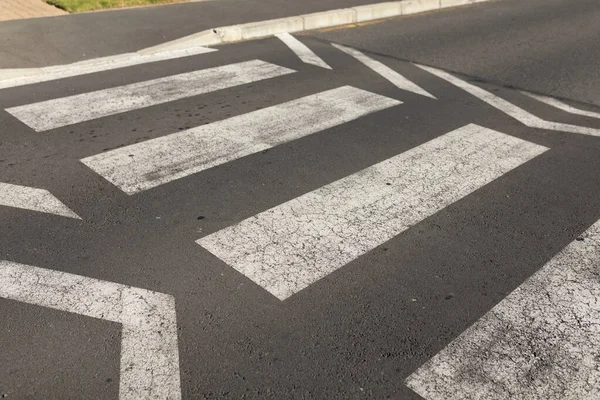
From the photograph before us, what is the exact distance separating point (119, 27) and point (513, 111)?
5.98m

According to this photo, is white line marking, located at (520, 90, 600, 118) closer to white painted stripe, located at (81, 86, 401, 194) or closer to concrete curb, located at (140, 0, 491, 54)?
white painted stripe, located at (81, 86, 401, 194)

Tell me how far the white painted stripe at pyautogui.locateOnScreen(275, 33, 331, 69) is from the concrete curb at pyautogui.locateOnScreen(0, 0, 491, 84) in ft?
1.07

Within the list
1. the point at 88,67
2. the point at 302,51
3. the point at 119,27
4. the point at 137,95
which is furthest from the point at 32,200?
the point at 119,27

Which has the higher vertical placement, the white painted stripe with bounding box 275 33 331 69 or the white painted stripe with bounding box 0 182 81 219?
the white painted stripe with bounding box 0 182 81 219

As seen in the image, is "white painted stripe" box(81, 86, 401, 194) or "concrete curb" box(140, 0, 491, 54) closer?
"white painted stripe" box(81, 86, 401, 194)

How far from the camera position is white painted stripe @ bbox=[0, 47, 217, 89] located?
813 cm

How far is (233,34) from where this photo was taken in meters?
10.3

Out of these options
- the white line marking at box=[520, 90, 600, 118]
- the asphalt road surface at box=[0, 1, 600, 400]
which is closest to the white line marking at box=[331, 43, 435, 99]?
the asphalt road surface at box=[0, 1, 600, 400]

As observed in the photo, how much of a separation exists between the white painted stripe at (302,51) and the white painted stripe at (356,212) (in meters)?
3.00

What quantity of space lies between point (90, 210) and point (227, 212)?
3.27ft

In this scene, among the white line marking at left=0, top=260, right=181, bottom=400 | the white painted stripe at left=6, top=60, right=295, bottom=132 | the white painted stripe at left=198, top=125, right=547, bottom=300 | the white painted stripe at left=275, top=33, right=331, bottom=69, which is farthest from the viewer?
the white painted stripe at left=275, top=33, right=331, bottom=69

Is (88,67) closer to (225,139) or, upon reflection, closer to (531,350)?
(225,139)

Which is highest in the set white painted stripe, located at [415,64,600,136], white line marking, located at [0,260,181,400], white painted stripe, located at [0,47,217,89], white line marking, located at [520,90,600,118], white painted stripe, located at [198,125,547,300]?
white painted stripe, located at [0,47,217,89]

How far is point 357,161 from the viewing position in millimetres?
6109
